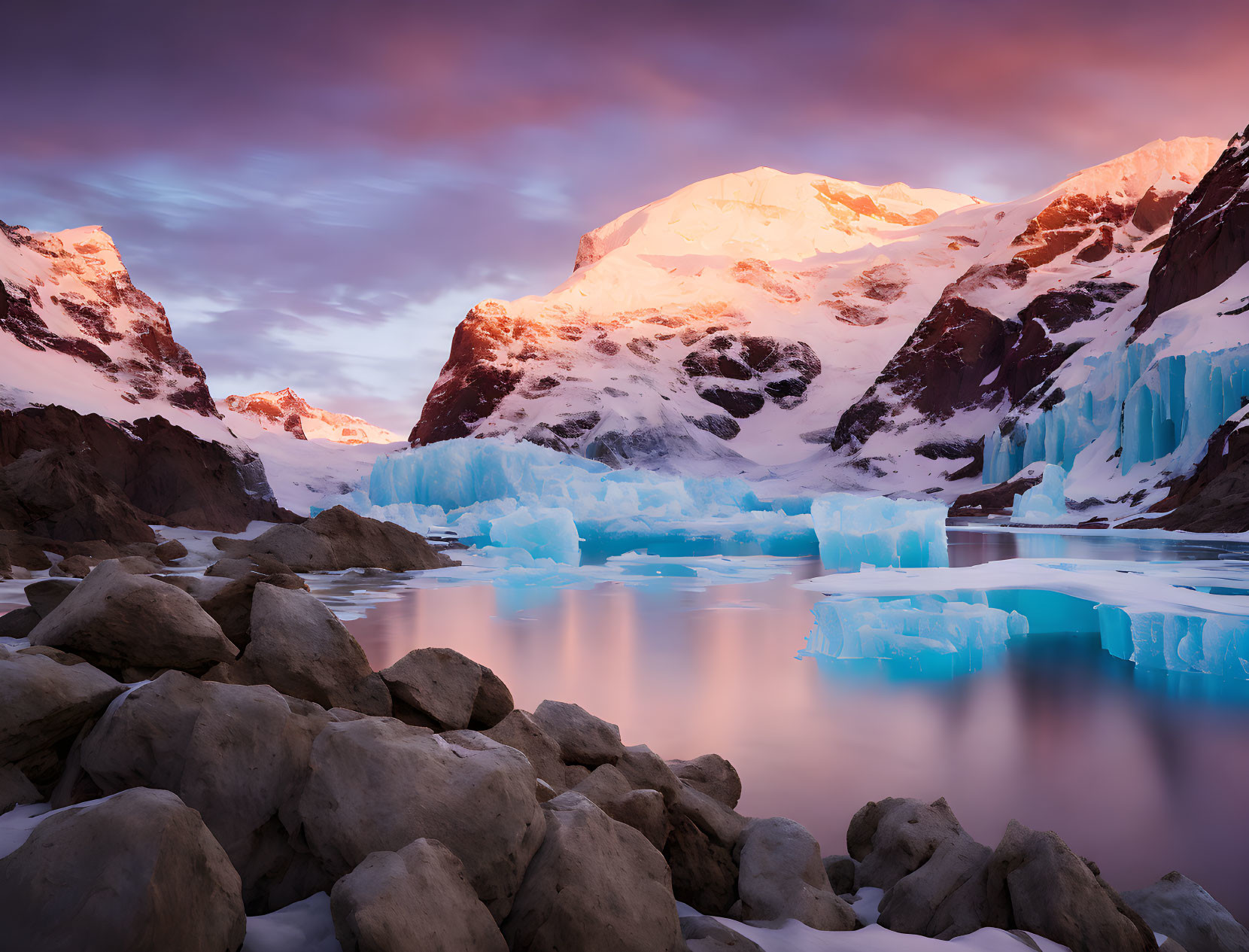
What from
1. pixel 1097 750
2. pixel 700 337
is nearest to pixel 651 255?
pixel 700 337

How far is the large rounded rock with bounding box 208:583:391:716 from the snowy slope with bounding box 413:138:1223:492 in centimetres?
6143

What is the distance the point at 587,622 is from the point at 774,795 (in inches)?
251

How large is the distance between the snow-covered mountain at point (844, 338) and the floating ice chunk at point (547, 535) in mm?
22798

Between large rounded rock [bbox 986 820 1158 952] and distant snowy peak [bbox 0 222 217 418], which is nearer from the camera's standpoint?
large rounded rock [bbox 986 820 1158 952]

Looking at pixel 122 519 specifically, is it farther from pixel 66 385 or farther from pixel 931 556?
pixel 66 385

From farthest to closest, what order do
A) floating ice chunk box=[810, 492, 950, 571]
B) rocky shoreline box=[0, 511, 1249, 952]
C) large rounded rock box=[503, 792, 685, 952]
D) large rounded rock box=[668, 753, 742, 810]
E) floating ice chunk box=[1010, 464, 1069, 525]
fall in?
floating ice chunk box=[1010, 464, 1069, 525] → floating ice chunk box=[810, 492, 950, 571] → large rounded rock box=[668, 753, 742, 810] → large rounded rock box=[503, 792, 685, 952] → rocky shoreline box=[0, 511, 1249, 952]

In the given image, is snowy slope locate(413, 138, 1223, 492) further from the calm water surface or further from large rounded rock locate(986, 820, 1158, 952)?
large rounded rock locate(986, 820, 1158, 952)

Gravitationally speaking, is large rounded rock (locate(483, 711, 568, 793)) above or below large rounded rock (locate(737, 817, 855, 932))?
above

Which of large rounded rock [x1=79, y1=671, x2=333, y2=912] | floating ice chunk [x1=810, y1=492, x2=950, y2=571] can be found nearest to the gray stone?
large rounded rock [x1=79, y1=671, x2=333, y2=912]

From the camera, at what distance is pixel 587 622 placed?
1108 centimetres

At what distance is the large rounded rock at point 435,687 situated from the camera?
4070 millimetres

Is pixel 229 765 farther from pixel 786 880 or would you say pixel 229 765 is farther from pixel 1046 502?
pixel 1046 502

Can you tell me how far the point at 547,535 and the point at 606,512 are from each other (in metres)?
9.20

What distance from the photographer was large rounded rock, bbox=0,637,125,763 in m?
2.78
